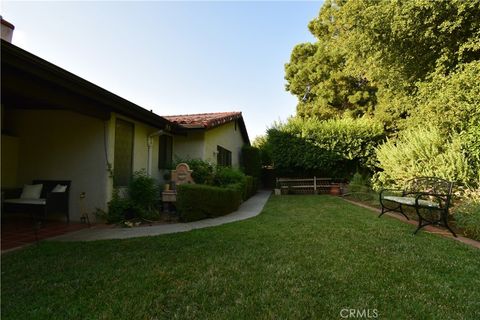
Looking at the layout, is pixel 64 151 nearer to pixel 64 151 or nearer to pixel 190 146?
pixel 64 151

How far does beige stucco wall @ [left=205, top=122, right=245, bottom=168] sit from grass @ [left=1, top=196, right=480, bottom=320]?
647 cm

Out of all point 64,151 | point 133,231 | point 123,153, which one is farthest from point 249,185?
point 64,151

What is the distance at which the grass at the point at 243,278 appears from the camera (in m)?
2.57

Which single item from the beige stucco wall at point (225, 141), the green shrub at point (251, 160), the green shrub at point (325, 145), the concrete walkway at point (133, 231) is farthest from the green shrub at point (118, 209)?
the green shrub at point (251, 160)

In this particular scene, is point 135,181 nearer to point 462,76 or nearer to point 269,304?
point 269,304

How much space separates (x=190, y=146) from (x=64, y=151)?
4.55 meters

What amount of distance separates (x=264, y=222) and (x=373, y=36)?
7890mm

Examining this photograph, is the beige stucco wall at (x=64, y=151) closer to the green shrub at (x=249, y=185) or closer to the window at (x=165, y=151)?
the window at (x=165, y=151)

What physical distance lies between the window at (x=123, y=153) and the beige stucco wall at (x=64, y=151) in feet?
1.44

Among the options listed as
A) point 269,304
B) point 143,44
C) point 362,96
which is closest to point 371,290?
point 269,304

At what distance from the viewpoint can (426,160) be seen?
840 cm

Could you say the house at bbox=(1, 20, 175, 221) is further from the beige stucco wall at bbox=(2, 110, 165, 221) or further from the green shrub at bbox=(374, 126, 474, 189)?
the green shrub at bbox=(374, 126, 474, 189)

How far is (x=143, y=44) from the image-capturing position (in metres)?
9.95

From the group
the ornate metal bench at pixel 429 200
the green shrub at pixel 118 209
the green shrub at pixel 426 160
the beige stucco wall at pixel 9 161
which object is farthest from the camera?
the green shrub at pixel 426 160
